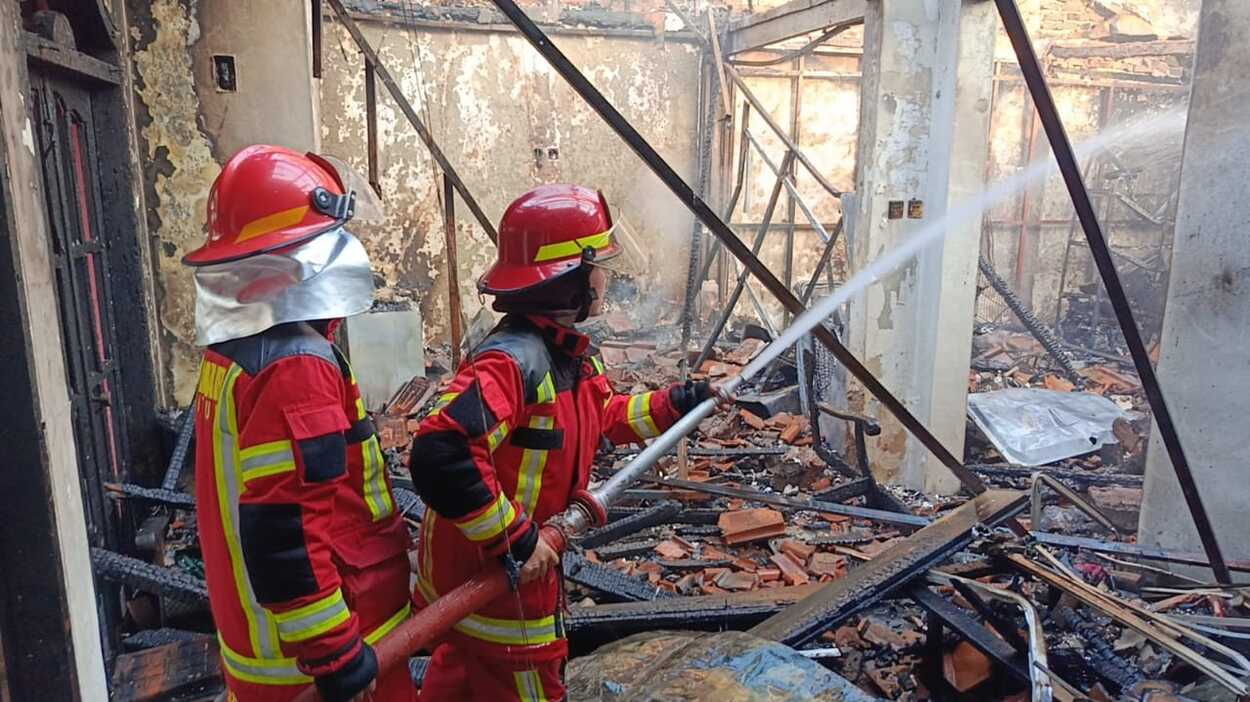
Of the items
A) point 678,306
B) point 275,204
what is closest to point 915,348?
point 275,204

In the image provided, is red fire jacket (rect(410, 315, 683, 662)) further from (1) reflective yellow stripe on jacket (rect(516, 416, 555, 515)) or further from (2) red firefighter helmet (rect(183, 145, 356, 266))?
(2) red firefighter helmet (rect(183, 145, 356, 266))

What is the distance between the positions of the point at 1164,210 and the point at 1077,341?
2910 millimetres

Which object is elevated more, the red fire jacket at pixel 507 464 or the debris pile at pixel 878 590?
the red fire jacket at pixel 507 464

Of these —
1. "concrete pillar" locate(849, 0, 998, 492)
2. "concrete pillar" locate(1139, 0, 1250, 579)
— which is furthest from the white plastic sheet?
A: "concrete pillar" locate(1139, 0, 1250, 579)

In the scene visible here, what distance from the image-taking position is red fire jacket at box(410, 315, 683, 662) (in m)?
1.90

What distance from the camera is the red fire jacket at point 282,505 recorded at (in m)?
1.57

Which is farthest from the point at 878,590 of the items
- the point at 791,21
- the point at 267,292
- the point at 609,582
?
the point at 791,21

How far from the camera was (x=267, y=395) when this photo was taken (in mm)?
1586

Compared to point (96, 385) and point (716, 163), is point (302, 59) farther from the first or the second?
point (716, 163)

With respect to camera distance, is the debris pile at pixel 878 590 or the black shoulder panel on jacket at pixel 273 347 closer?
the black shoulder panel on jacket at pixel 273 347

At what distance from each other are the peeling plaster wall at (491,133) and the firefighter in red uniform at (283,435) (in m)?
7.96

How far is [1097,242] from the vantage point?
9.19 feet

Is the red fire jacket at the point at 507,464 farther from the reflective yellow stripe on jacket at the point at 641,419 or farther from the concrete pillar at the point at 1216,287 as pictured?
the concrete pillar at the point at 1216,287

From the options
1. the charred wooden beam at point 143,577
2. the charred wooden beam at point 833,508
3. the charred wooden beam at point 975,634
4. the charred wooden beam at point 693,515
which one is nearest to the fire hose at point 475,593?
the charred wooden beam at point 975,634
